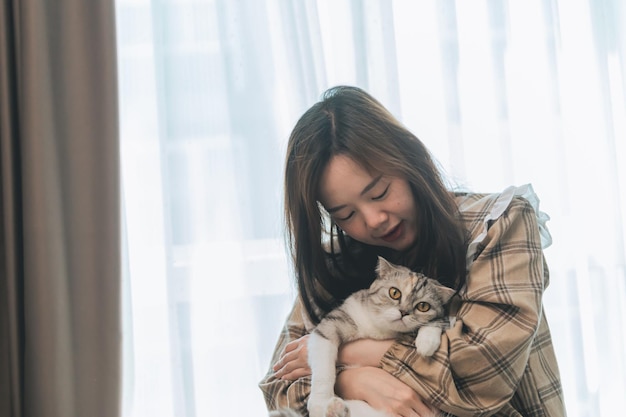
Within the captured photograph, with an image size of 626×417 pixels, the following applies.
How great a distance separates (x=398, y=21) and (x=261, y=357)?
1051mm

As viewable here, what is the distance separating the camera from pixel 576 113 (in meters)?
2.00

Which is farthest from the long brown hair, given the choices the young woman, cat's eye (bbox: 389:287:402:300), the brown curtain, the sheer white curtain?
the brown curtain

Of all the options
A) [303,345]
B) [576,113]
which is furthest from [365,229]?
[576,113]

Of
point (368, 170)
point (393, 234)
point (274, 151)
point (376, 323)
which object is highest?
point (274, 151)

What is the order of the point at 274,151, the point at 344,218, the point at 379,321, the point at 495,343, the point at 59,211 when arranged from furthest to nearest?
the point at 274,151, the point at 59,211, the point at 344,218, the point at 379,321, the point at 495,343

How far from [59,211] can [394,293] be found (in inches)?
42.7

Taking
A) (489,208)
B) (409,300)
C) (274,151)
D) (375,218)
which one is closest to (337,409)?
(409,300)

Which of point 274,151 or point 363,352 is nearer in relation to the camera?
point 363,352

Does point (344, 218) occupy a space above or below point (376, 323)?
above

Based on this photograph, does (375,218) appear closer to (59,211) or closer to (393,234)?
(393,234)

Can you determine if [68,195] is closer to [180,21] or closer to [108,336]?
[108,336]

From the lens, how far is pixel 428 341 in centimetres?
104

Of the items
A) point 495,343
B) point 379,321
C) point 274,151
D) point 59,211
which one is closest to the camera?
point 495,343

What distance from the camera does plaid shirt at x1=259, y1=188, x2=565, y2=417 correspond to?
3.39 feet
